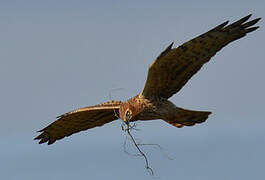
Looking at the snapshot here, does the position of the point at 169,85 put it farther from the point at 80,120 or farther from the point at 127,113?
the point at 80,120

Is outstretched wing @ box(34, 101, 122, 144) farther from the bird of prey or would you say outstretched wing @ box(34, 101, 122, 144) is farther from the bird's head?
the bird's head

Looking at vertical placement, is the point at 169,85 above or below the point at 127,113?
above

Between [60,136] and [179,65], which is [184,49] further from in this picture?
[60,136]

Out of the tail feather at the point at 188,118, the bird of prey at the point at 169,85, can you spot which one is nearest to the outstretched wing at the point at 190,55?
the bird of prey at the point at 169,85

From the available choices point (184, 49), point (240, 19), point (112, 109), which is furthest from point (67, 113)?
point (240, 19)

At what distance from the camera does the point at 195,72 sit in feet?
53.7

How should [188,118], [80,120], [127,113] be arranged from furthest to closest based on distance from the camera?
[80,120] < [188,118] < [127,113]

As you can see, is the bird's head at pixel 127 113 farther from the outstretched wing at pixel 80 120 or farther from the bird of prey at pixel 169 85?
the outstretched wing at pixel 80 120

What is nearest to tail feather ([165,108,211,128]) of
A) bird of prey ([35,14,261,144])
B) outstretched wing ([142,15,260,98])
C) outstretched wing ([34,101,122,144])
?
bird of prey ([35,14,261,144])

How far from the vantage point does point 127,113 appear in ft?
54.0

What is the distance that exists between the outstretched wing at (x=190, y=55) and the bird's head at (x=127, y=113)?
0.48m

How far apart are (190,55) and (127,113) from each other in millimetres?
2039

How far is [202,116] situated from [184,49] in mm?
2557

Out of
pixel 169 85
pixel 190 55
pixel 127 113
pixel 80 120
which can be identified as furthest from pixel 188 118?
pixel 80 120
